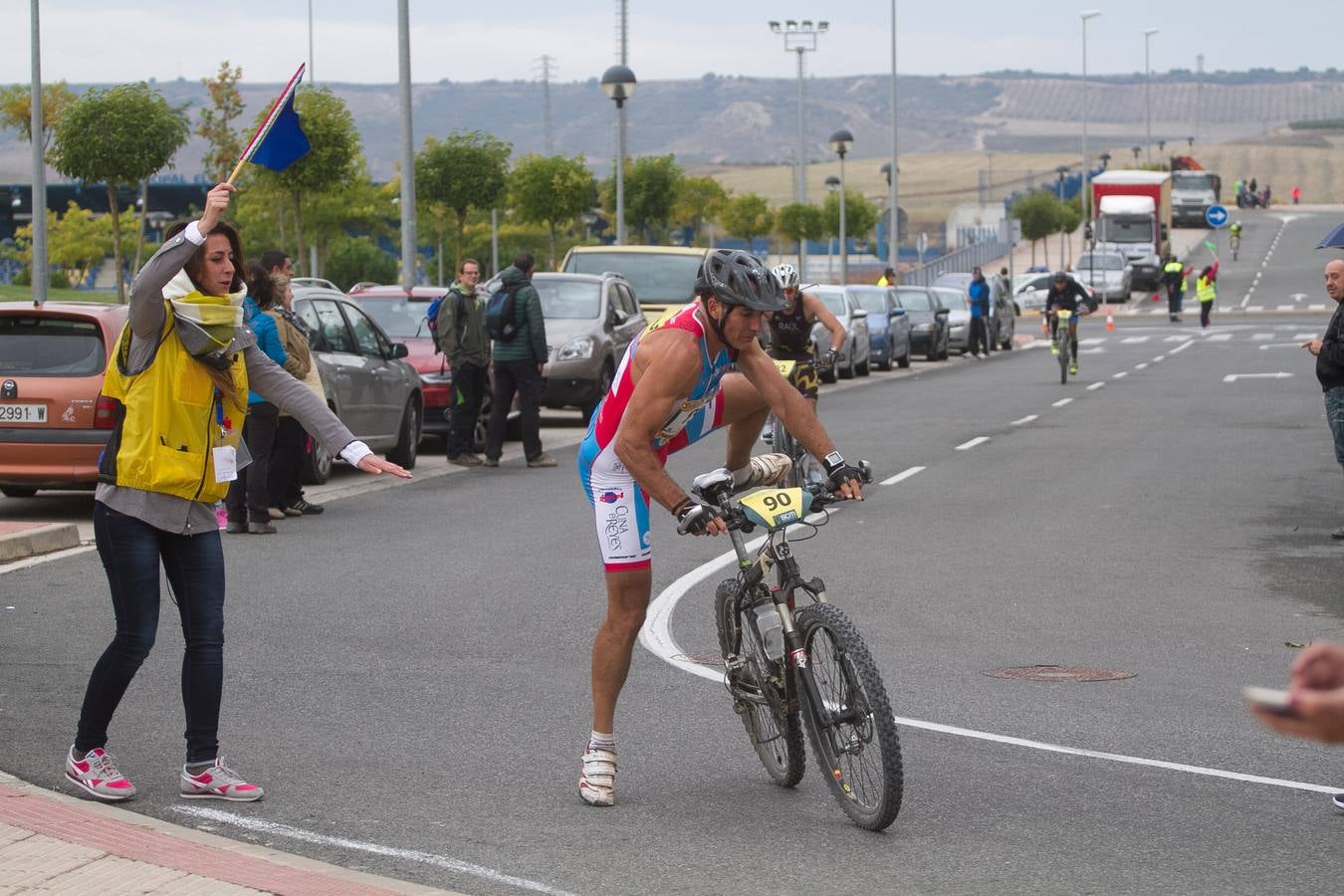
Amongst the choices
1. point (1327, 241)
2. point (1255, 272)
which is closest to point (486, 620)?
point (1327, 241)

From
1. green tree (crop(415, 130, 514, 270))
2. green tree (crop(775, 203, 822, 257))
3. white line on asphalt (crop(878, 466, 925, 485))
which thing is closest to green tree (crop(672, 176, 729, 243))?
green tree (crop(775, 203, 822, 257))

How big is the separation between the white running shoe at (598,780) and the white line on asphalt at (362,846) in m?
0.72

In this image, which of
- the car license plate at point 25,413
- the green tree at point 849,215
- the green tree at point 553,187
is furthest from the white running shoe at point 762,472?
the green tree at point 849,215

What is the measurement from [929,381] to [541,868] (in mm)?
29560

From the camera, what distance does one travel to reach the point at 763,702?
6648 millimetres

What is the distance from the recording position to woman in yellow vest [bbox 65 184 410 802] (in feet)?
20.5

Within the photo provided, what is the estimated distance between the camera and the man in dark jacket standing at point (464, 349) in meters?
18.5

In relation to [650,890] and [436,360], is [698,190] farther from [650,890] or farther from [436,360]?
[650,890]

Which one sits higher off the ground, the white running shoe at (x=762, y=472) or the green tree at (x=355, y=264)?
the green tree at (x=355, y=264)

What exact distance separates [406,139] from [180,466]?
844 inches

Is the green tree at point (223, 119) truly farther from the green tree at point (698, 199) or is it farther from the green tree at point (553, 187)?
the green tree at point (698, 199)

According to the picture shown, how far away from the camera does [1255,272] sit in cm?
8969

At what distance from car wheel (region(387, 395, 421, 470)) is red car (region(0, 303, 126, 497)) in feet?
15.0

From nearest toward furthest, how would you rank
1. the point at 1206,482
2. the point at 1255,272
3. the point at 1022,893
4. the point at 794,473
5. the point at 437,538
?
the point at 1022,893 < the point at 437,538 < the point at 794,473 < the point at 1206,482 < the point at 1255,272
